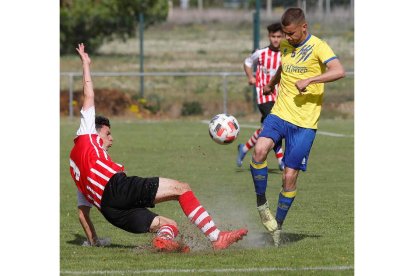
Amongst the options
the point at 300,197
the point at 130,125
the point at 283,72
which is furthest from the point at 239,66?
the point at 283,72

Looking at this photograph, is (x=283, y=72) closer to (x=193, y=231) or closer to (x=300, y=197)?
(x=193, y=231)

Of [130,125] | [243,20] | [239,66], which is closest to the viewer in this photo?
[130,125]

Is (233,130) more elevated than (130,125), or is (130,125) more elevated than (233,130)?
(233,130)

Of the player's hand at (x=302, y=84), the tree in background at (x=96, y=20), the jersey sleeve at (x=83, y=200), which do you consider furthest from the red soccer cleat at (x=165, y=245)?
the tree in background at (x=96, y=20)

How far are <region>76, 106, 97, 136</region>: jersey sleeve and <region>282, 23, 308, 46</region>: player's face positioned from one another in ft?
6.27

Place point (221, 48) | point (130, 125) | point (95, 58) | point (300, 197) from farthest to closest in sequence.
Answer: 1. point (221, 48)
2. point (95, 58)
3. point (130, 125)
4. point (300, 197)

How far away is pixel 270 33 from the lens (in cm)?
1473

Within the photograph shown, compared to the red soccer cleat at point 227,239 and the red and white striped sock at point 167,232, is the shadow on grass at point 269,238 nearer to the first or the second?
the red soccer cleat at point 227,239

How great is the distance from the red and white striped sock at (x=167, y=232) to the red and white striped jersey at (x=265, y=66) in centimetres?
736

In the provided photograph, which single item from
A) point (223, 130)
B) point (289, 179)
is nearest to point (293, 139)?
point (289, 179)

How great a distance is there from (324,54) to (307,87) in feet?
1.15

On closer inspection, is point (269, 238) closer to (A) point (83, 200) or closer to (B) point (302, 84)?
(B) point (302, 84)

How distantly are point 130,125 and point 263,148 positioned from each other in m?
16.8

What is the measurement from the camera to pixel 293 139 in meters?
9.28
